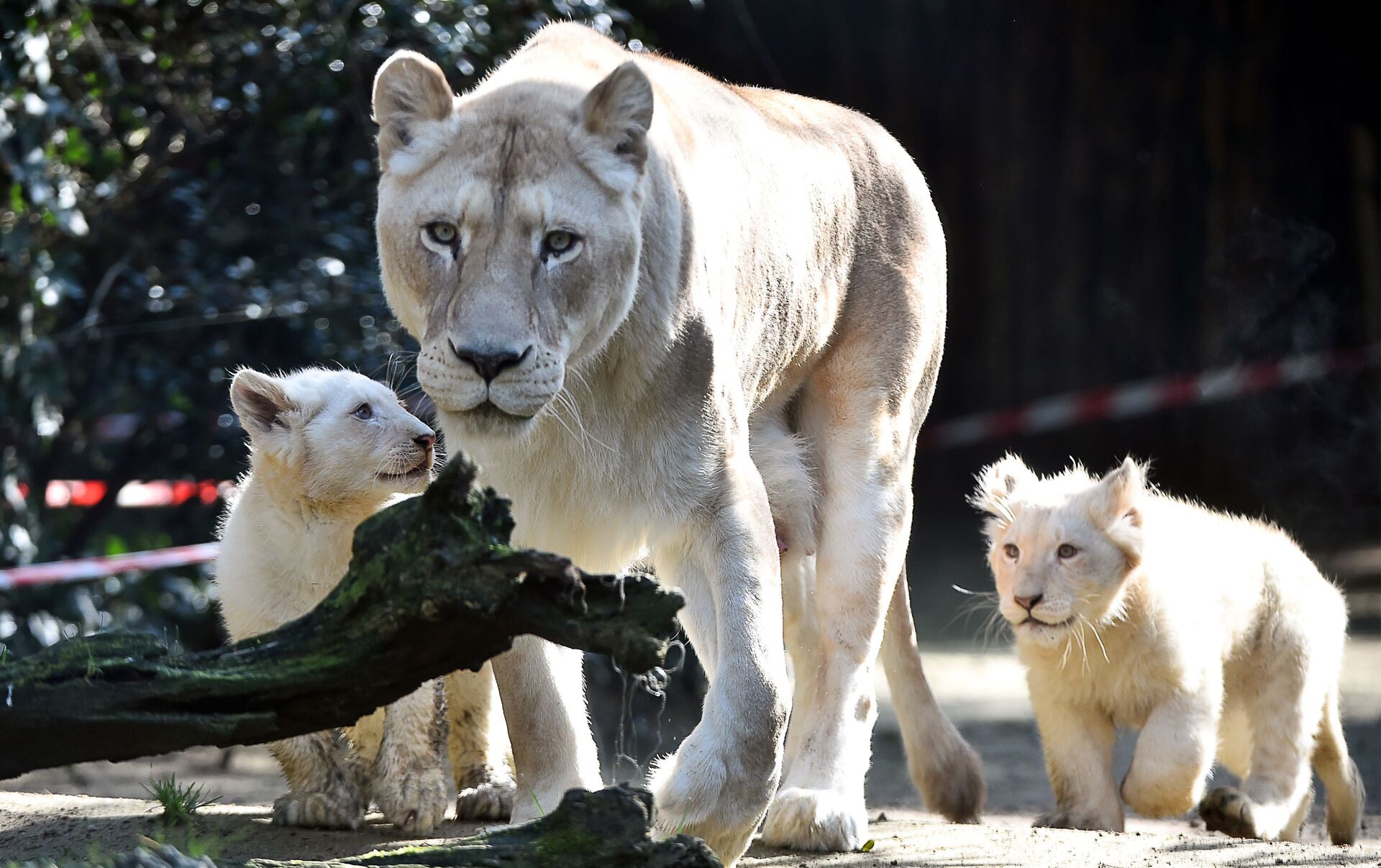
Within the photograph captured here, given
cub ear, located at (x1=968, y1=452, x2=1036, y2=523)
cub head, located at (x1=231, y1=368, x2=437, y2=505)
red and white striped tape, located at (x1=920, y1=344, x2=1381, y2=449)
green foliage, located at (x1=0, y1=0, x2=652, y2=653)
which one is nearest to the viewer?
cub head, located at (x1=231, y1=368, x2=437, y2=505)

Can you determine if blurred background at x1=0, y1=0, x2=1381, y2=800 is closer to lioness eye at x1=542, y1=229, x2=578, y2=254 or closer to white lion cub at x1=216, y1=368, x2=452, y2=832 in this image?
white lion cub at x1=216, y1=368, x2=452, y2=832

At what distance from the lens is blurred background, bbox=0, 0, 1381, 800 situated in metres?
6.03

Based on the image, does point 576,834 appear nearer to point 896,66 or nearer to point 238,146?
point 238,146

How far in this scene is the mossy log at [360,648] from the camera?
2.36 m

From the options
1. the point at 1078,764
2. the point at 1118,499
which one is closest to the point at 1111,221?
the point at 1118,499

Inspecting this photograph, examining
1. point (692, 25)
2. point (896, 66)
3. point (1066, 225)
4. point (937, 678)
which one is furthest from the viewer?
point (1066, 225)

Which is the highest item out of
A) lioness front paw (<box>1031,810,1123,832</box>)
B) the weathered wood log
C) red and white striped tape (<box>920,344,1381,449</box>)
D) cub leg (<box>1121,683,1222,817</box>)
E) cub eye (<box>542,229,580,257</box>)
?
red and white striped tape (<box>920,344,1381,449</box>)

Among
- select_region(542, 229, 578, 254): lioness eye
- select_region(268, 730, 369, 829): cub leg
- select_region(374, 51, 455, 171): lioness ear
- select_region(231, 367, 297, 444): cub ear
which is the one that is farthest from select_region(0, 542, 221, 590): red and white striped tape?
select_region(542, 229, 578, 254): lioness eye

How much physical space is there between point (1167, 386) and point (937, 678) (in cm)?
599

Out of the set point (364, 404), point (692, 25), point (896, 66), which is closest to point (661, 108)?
point (364, 404)

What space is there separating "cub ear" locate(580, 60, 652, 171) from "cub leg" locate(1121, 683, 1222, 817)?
90.1 inches

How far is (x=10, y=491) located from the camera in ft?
19.9

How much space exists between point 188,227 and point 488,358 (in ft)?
12.6

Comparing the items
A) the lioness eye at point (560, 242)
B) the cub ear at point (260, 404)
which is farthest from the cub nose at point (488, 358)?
the cub ear at point (260, 404)
